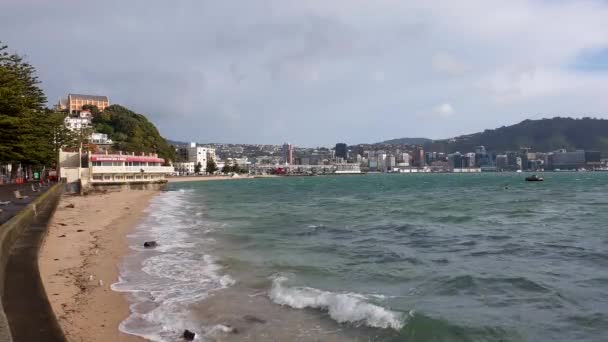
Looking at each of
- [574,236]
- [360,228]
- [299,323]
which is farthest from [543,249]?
[299,323]

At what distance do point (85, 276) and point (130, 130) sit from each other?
130m

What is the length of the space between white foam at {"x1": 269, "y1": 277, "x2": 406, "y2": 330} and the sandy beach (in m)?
3.20

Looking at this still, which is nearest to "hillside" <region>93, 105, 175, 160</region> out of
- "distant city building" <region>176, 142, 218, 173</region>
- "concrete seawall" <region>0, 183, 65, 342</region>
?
"distant city building" <region>176, 142, 218, 173</region>

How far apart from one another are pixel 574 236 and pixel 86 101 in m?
177

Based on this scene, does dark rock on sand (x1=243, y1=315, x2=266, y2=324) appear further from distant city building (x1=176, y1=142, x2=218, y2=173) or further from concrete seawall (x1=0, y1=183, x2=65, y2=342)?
distant city building (x1=176, y1=142, x2=218, y2=173)

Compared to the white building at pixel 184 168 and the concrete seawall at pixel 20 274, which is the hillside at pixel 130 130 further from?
the concrete seawall at pixel 20 274

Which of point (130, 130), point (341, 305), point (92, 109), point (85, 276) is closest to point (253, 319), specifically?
point (341, 305)

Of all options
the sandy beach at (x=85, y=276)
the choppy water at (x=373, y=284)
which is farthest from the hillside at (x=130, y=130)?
the choppy water at (x=373, y=284)

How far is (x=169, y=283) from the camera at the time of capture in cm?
1152

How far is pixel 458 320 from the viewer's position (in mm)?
8523

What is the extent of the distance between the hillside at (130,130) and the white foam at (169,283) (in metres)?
104

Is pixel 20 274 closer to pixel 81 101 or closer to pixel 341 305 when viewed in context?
pixel 341 305

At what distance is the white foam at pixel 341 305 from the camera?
27.8 ft

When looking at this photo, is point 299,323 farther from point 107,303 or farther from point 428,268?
point 428,268
